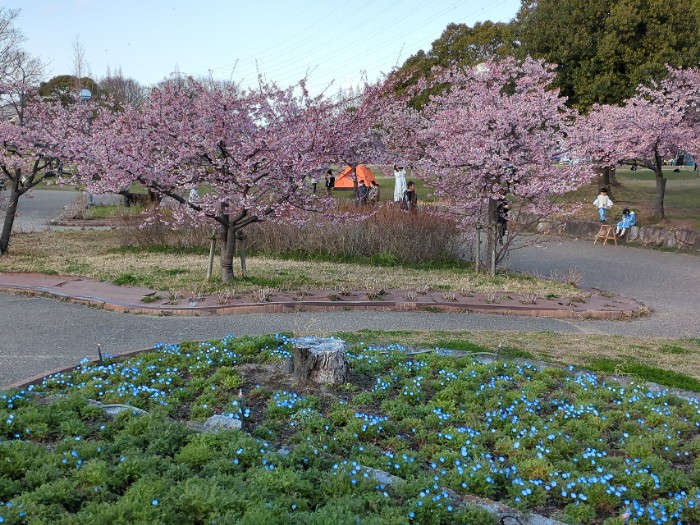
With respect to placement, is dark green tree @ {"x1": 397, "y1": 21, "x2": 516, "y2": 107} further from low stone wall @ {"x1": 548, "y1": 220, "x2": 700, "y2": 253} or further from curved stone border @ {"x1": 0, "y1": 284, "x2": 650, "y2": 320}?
curved stone border @ {"x1": 0, "y1": 284, "x2": 650, "y2": 320}

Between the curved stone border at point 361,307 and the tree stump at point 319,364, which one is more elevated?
the tree stump at point 319,364

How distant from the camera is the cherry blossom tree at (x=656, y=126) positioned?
813 inches

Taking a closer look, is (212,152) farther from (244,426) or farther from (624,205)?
(624,205)

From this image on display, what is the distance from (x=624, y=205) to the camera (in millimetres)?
24328

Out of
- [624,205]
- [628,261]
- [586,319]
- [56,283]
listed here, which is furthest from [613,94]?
[56,283]

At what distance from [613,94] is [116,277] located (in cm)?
2079

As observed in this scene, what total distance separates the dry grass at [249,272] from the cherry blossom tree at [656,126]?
1014cm

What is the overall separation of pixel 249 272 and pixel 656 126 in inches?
600

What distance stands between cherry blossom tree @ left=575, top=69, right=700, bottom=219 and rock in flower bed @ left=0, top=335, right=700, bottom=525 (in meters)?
16.6

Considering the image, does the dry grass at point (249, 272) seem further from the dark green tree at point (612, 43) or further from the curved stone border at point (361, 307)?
the dark green tree at point (612, 43)

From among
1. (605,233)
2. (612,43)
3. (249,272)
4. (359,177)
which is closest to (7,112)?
(249,272)

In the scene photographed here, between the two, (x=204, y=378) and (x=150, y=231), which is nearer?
(x=204, y=378)

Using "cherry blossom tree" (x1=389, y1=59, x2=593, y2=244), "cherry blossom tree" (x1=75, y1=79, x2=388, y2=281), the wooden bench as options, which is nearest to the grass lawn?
the wooden bench

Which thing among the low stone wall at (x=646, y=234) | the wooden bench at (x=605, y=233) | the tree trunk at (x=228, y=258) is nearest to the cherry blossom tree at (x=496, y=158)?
the tree trunk at (x=228, y=258)
